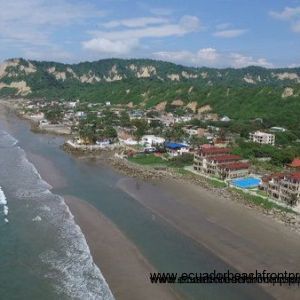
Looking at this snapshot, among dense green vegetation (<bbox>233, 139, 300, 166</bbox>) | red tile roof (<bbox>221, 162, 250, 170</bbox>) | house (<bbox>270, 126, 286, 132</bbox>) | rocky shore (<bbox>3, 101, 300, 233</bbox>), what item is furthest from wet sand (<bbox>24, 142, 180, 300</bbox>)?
house (<bbox>270, 126, 286, 132</bbox>)

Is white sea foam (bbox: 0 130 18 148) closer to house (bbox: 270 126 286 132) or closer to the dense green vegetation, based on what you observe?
the dense green vegetation

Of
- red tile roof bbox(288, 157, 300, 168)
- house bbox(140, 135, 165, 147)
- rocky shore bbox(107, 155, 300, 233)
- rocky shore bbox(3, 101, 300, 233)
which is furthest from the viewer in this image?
house bbox(140, 135, 165, 147)

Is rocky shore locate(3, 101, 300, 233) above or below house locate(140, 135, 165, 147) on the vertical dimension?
below

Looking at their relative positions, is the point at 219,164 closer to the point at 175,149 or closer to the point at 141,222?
the point at 175,149

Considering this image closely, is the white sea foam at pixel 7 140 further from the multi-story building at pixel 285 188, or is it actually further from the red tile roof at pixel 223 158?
the multi-story building at pixel 285 188

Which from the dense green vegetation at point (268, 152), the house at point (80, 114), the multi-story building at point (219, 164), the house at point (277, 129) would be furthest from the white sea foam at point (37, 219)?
the house at point (80, 114)

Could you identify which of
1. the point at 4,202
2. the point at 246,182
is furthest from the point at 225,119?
the point at 4,202
